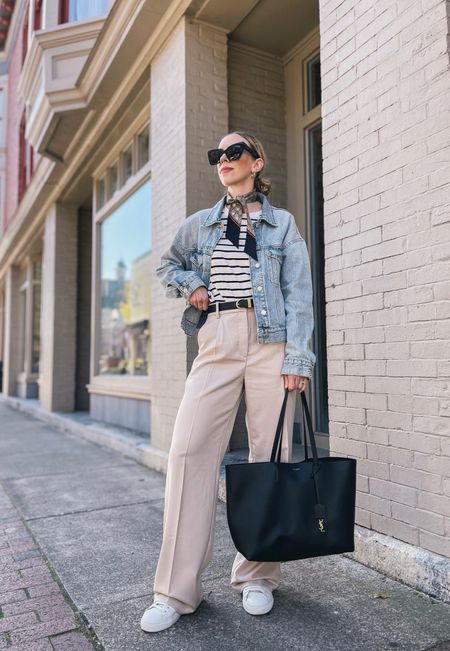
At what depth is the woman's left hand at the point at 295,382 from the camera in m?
2.25

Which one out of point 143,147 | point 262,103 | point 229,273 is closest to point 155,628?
point 229,273

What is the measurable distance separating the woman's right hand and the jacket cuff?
17.2 inches

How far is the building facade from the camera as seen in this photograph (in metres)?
2.53

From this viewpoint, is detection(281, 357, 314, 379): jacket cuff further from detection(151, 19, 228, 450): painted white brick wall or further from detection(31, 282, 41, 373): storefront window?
detection(31, 282, 41, 373): storefront window

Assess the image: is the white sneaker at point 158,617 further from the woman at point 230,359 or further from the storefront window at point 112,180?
the storefront window at point 112,180

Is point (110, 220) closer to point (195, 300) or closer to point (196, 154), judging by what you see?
point (196, 154)

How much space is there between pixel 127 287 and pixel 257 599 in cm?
630

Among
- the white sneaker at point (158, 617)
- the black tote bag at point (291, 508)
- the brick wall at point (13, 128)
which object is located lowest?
the white sneaker at point (158, 617)

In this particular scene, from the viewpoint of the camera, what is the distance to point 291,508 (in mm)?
2043

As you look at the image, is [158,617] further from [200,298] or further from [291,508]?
[200,298]

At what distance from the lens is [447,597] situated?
7.50 feet

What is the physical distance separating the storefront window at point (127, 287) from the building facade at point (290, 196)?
0.13ft

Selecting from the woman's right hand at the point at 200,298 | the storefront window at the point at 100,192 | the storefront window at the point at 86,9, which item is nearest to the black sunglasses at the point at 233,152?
the woman's right hand at the point at 200,298

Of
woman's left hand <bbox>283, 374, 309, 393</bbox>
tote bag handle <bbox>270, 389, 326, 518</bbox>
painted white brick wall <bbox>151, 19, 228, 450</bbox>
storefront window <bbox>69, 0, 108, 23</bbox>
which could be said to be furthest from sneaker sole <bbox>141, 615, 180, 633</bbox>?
storefront window <bbox>69, 0, 108, 23</bbox>
